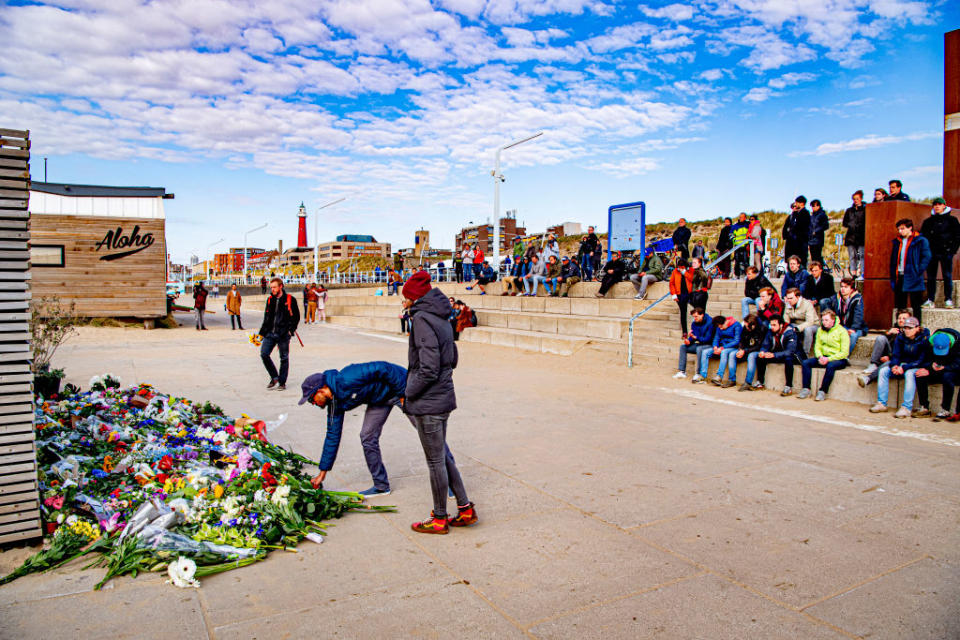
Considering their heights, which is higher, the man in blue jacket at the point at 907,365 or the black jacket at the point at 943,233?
→ the black jacket at the point at 943,233

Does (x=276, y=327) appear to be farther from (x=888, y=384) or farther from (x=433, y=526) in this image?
(x=888, y=384)

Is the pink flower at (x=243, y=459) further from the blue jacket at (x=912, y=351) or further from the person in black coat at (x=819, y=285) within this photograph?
the person in black coat at (x=819, y=285)

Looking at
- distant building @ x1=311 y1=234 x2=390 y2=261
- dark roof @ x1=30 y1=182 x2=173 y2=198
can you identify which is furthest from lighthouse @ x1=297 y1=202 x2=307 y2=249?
dark roof @ x1=30 y1=182 x2=173 y2=198

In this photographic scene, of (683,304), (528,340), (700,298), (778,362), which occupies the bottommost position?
(528,340)

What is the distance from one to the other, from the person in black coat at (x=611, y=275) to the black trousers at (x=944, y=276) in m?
8.18

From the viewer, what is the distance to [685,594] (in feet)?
11.5

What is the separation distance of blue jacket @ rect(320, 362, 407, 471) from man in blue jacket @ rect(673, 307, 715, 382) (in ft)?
24.5

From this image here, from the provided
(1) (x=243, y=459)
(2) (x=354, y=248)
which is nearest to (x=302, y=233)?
(2) (x=354, y=248)

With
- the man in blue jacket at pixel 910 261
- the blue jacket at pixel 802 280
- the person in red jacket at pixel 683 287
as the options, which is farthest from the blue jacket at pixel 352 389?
the person in red jacket at pixel 683 287

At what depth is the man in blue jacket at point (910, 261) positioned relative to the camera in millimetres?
9750

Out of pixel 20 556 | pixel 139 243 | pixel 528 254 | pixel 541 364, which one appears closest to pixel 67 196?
pixel 139 243

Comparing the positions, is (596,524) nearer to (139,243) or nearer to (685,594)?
(685,594)

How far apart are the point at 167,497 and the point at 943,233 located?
11960 mm

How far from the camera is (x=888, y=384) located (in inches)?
331
